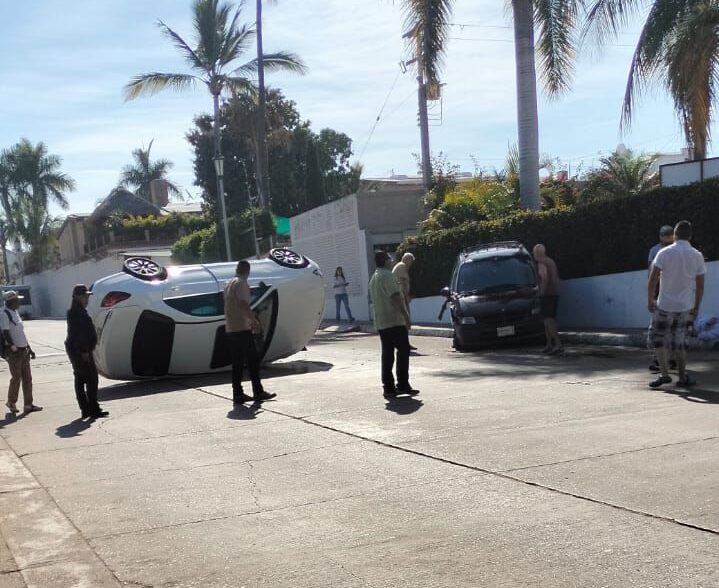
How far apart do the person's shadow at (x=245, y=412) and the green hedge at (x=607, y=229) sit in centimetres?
834

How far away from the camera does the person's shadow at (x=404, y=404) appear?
10.1m

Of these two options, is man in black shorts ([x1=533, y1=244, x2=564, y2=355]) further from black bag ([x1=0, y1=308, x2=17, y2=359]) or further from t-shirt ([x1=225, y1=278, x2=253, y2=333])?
black bag ([x1=0, y1=308, x2=17, y2=359])

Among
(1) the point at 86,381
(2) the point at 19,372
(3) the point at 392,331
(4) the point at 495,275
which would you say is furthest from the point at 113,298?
(4) the point at 495,275

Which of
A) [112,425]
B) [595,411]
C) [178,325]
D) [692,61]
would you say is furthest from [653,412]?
[692,61]

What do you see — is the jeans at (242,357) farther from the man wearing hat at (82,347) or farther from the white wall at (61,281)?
the white wall at (61,281)

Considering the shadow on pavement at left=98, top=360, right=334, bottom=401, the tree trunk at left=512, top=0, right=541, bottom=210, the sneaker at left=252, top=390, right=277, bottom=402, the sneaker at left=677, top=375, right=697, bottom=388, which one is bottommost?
the shadow on pavement at left=98, top=360, right=334, bottom=401

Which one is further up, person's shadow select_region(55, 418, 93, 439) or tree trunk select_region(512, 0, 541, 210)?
tree trunk select_region(512, 0, 541, 210)

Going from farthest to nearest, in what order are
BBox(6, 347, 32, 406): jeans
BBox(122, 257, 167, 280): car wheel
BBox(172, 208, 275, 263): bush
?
BBox(172, 208, 275, 263): bush, BBox(122, 257, 167, 280): car wheel, BBox(6, 347, 32, 406): jeans

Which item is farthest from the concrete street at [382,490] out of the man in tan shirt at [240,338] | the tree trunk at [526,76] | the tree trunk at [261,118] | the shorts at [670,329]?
the tree trunk at [261,118]

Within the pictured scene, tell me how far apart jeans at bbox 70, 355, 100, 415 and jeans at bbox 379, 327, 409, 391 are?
3.52 m


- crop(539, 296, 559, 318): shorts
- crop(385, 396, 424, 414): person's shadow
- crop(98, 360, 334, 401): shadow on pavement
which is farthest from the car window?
crop(539, 296, 559, 318): shorts

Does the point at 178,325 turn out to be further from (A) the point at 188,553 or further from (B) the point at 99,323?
(A) the point at 188,553

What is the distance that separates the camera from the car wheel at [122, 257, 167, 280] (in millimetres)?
14072

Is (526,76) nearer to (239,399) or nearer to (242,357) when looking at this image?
(242,357)
